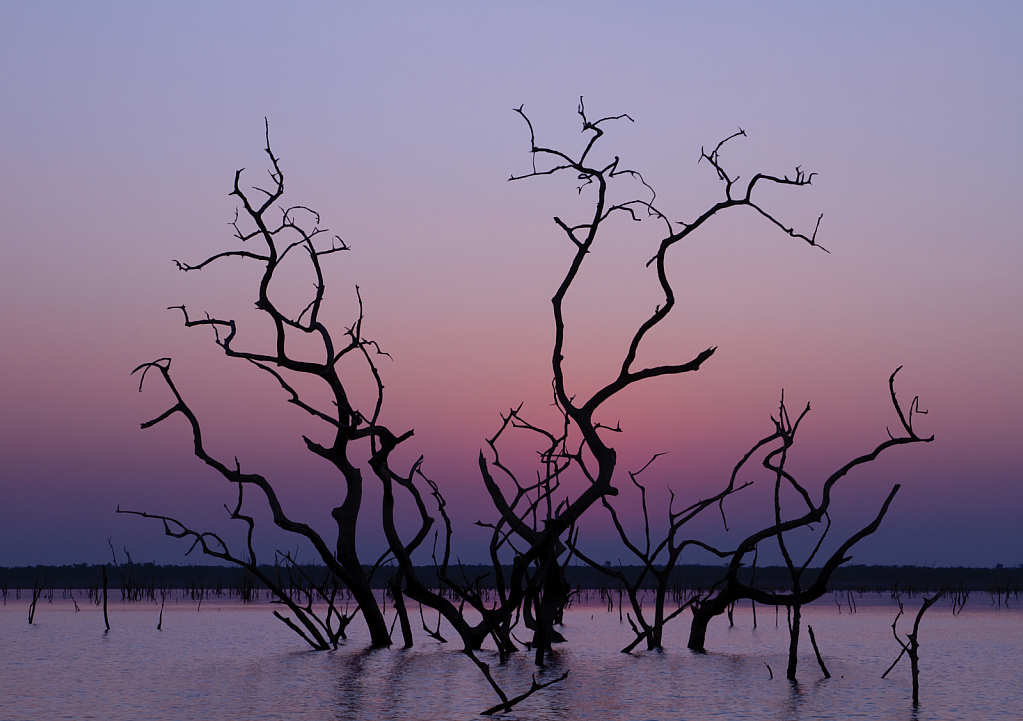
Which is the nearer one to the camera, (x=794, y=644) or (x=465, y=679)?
(x=794, y=644)

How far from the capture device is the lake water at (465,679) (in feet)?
45.5

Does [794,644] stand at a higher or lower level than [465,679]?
higher

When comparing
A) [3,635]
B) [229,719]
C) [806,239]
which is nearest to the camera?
[229,719]

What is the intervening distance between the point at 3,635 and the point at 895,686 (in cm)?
2173

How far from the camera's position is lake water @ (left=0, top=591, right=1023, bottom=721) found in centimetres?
1388

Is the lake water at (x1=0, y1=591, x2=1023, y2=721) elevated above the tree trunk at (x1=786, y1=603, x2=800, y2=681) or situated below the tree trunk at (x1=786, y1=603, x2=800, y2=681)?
below

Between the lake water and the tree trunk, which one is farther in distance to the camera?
the tree trunk

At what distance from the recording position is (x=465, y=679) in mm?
16938

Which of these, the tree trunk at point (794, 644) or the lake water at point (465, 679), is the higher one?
the tree trunk at point (794, 644)

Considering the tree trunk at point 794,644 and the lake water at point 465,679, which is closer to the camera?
the lake water at point 465,679

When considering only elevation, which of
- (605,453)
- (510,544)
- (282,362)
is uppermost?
(282,362)

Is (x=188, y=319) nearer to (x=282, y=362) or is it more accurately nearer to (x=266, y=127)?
(x=282, y=362)

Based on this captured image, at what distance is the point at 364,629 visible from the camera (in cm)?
3122

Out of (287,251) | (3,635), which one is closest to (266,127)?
(287,251)
